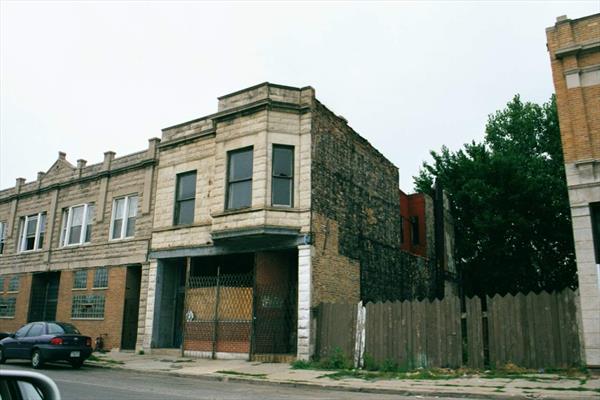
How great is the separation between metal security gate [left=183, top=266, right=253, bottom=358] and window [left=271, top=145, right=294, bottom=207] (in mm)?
2950

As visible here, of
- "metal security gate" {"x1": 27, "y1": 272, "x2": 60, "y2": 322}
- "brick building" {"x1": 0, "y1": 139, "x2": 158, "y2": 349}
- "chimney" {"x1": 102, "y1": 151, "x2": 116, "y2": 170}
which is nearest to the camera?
"brick building" {"x1": 0, "y1": 139, "x2": 158, "y2": 349}

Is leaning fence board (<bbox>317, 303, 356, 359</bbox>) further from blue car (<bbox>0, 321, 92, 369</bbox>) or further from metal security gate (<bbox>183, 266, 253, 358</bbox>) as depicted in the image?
blue car (<bbox>0, 321, 92, 369</bbox>)

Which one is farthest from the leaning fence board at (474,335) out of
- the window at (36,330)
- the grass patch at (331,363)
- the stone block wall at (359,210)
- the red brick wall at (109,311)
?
the red brick wall at (109,311)

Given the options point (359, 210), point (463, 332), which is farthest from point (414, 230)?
point (463, 332)

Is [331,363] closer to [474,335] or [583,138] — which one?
[474,335]

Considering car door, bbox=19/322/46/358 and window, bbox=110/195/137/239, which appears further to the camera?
window, bbox=110/195/137/239

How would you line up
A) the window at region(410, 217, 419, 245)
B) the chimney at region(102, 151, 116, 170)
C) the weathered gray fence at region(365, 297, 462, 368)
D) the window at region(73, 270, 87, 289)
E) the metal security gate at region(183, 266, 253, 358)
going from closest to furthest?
the weathered gray fence at region(365, 297, 462, 368) → the metal security gate at region(183, 266, 253, 358) → the window at region(73, 270, 87, 289) → the chimney at region(102, 151, 116, 170) → the window at region(410, 217, 419, 245)

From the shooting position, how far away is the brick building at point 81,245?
22.0 m

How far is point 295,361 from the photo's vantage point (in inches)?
619

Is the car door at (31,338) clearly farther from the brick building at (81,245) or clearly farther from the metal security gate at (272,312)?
the metal security gate at (272,312)

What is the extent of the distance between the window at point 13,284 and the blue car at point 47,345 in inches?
451

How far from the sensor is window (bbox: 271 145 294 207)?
57.5 feet

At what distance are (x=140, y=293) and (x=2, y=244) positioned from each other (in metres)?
13.7

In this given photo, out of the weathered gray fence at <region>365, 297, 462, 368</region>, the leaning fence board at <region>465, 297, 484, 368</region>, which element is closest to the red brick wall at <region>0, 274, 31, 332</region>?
the weathered gray fence at <region>365, 297, 462, 368</region>
